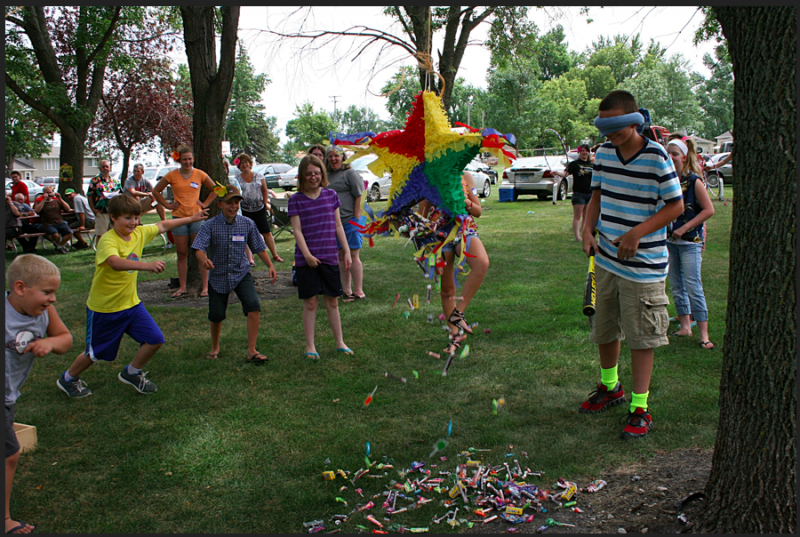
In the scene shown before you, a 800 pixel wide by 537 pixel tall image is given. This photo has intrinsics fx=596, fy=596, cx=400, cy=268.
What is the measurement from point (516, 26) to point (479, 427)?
41.0ft

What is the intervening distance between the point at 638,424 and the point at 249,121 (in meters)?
54.7

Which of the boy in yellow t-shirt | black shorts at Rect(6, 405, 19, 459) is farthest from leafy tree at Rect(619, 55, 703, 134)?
black shorts at Rect(6, 405, 19, 459)

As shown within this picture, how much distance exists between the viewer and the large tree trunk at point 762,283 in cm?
213

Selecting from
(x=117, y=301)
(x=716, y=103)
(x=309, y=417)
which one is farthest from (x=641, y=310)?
(x=716, y=103)

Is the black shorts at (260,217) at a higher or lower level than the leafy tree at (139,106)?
lower

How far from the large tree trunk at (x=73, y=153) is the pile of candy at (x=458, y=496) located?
14.2m

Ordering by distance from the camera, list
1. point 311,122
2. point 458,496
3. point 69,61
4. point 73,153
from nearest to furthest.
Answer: point 458,496, point 73,153, point 69,61, point 311,122

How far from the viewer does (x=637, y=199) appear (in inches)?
131

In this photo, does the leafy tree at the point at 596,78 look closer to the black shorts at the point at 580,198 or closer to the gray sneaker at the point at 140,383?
the black shorts at the point at 580,198

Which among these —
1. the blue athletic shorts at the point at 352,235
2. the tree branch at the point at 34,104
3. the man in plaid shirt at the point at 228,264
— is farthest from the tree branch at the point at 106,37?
the man in plaid shirt at the point at 228,264

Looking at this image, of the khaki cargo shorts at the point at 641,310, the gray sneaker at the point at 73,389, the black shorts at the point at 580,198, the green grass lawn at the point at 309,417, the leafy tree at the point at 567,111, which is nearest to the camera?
the green grass lawn at the point at 309,417

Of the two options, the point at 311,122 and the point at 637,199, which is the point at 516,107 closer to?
the point at 637,199

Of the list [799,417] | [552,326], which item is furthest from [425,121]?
[799,417]

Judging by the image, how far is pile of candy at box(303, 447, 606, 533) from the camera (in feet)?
8.63
